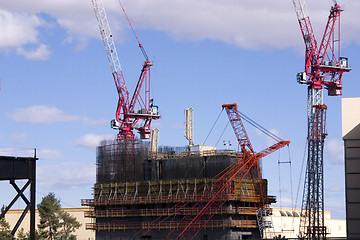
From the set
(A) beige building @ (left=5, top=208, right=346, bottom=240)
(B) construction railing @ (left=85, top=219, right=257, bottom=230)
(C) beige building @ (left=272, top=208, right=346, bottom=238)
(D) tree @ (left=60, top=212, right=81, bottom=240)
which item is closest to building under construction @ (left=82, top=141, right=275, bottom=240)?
(B) construction railing @ (left=85, top=219, right=257, bottom=230)

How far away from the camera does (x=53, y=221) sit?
175875mm

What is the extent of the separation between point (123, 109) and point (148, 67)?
1331cm

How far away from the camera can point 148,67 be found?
198m

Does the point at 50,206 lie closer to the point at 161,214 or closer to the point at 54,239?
the point at 54,239

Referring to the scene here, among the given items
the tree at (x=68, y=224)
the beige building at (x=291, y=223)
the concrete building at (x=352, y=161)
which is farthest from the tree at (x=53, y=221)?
the concrete building at (x=352, y=161)

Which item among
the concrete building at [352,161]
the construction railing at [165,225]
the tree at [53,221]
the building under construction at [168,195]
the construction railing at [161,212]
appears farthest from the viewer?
the tree at [53,221]

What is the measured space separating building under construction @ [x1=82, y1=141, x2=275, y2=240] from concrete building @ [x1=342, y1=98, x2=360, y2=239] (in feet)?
86.3

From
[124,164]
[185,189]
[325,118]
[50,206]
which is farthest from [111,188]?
[325,118]

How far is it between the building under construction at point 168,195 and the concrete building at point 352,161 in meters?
26.3

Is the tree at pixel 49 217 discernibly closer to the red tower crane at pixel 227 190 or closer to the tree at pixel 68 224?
the tree at pixel 68 224

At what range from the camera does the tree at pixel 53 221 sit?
175m

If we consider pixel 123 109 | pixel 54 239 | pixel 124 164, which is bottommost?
pixel 54 239

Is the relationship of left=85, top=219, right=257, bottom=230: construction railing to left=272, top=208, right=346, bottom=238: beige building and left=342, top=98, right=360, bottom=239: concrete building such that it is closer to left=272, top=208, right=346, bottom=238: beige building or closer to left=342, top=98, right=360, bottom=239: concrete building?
left=272, top=208, right=346, bottom=238: beige building

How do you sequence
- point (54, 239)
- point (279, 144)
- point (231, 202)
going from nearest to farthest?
point (231, 202)
point (279, 144)
point (54, 239)
